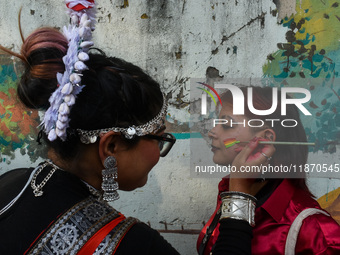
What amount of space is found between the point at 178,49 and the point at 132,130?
1424mm

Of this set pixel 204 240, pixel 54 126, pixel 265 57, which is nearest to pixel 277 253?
pixel 204 240

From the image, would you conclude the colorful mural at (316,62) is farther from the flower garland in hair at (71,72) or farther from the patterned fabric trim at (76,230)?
the patterned fabric trim at (76,230)

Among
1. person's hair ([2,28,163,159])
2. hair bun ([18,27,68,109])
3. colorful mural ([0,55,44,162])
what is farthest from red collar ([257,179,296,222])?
colorful mural ([0,55,44,162])

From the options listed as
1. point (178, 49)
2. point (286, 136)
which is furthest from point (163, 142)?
point (178, 49)

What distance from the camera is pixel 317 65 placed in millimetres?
2432

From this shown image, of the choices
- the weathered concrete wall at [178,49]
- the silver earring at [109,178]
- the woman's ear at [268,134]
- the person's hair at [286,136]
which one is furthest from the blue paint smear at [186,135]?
the silver earring at [109,178]

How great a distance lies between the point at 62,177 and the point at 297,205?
3.43ft

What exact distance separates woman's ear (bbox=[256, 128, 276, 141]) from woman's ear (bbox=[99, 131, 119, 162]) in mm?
853

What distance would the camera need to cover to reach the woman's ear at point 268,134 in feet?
6.01

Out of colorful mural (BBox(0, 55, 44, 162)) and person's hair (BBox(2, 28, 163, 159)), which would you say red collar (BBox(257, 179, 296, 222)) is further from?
colorful mural (BBox(0, 55, 44, 162))

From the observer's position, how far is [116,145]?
131 cm

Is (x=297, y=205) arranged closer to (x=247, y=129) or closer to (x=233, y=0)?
(x=247, y=129)

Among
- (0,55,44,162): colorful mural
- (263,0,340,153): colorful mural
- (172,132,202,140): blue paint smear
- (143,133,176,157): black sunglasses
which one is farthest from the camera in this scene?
(0,55,44,162): colorful mural

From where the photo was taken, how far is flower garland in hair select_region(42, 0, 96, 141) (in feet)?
3.87
